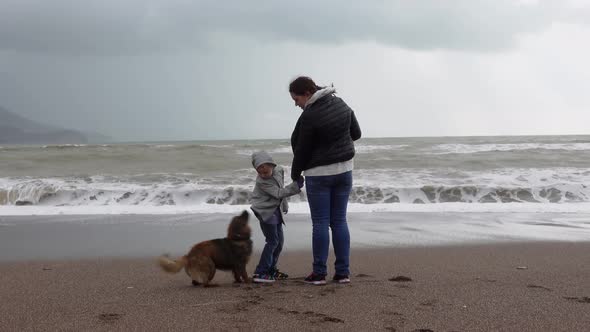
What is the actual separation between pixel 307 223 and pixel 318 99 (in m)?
4.44

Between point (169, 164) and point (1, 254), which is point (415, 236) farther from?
point (169, 164)

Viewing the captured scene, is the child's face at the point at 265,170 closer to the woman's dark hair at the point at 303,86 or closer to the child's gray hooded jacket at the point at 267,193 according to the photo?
the child's gray hooded jacket at the point at 267,193

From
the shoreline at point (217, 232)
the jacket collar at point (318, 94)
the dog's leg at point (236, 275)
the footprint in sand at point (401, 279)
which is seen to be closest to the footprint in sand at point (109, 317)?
the dog's leg at point (236, 275)

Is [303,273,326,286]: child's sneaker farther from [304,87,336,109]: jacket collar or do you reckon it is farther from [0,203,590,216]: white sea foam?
[0,203,590,216]: white sea foam

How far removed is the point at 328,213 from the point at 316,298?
751 millimetres

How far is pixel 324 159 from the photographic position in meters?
4.15

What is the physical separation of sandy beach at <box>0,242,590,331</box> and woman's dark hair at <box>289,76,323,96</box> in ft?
5.09

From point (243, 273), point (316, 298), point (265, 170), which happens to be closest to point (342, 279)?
point (316, 298)

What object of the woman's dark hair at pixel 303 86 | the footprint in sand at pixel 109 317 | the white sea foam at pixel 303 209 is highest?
the woman's dark hair at pixel 303 86

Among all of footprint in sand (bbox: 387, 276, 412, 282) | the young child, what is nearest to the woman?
the young child

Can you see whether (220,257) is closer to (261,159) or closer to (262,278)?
(262,278)

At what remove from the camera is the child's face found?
432 cm

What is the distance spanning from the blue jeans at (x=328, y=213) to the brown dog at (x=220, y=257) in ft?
1.86

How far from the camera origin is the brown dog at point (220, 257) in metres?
4.29
